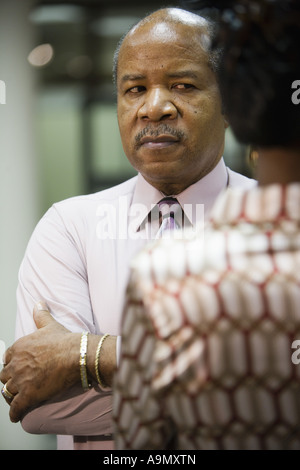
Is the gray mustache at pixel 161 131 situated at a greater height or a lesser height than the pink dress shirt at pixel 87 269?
greater

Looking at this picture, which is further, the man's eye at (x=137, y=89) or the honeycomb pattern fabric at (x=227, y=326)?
the man's eye at (x=137, y=89)

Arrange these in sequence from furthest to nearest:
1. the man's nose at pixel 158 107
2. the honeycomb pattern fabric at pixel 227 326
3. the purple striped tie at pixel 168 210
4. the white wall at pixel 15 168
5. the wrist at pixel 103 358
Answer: the white wall at pixel 15 168, the purple striped tie at pixel 168 210, the man's nose at pixel 158 107, the wrist at pixel 103 358, the honeycomb pattern fabric at pixel 227 326

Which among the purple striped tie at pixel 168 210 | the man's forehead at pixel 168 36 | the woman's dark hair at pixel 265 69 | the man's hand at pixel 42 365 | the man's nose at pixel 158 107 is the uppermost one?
the man's forehead at pixel 168 36

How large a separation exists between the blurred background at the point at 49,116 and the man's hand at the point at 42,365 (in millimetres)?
2137

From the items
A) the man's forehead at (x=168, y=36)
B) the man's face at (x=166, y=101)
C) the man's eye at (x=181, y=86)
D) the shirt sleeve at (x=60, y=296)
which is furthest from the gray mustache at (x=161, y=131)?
the shirt sleeve at (x=60, y=296)

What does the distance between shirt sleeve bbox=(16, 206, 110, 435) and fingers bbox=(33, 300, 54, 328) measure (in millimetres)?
19

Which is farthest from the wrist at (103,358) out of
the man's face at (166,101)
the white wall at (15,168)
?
the white wall at (15,168)

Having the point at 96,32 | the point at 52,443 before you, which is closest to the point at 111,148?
the point at 96,32

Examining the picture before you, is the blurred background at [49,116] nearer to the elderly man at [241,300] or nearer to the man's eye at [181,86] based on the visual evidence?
the man's eye at [181,86]

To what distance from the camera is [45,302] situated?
179cm

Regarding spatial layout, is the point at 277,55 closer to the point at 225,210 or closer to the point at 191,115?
the point at 225,210

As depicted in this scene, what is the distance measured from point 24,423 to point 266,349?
3.27 feet

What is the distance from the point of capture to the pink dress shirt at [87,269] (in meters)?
1.71

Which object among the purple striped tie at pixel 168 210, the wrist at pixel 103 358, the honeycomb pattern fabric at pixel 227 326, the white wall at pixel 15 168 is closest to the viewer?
the honeycomb pattern fabric at pixel 227 326
